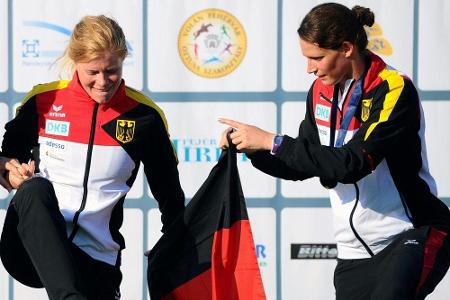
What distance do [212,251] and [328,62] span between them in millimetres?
666

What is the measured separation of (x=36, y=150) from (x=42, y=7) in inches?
56.0

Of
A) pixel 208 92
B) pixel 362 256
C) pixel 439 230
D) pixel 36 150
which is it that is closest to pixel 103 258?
pixel 36 150

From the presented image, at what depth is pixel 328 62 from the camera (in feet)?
10.0

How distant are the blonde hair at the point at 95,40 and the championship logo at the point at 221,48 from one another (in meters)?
1.44

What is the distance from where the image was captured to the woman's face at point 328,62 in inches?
120

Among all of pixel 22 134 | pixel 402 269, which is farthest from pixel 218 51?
pixel 402 269

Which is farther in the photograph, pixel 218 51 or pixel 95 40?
pixel 218 51

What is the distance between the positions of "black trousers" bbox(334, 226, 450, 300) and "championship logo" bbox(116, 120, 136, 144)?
2.57ft

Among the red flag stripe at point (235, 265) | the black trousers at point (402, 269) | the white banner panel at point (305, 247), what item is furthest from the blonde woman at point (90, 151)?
the white banner panel at point (305, 247)

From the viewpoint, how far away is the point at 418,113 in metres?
3.08

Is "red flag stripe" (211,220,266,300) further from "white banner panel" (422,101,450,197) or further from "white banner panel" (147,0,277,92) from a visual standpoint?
"white banner panel" (422,101,450,197)

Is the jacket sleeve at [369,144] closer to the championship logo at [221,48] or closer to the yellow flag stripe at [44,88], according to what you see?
the yellow flag stripe at [44,88]

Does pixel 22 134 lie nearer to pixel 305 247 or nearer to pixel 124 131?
pixel 124 131

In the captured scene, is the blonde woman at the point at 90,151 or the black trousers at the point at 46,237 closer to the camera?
the black trousers at the point at 46,237
